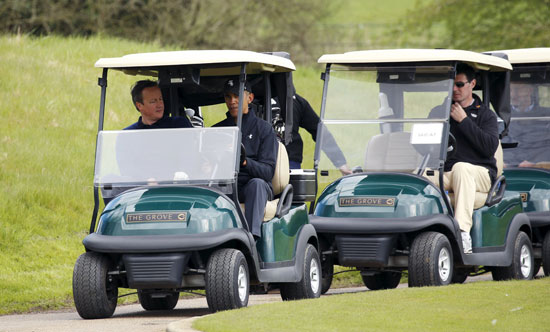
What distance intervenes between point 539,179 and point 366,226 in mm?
2737

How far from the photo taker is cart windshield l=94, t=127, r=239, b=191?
7758 mm

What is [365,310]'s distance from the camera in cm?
673

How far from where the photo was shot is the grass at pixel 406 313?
6.13 metres

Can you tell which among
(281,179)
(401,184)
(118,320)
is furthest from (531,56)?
(118,320)

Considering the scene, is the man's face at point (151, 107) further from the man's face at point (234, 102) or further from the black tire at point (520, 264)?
the black tire at point (520, 264)

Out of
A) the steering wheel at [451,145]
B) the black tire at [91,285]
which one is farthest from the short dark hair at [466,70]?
the black tire at [91,285]

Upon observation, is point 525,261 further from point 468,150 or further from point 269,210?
point 269,210

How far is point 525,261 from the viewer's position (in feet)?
32.7

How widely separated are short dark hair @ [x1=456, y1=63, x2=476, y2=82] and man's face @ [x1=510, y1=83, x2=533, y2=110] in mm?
1806

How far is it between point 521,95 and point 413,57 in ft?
8.25

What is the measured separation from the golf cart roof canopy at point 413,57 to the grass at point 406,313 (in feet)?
7.17

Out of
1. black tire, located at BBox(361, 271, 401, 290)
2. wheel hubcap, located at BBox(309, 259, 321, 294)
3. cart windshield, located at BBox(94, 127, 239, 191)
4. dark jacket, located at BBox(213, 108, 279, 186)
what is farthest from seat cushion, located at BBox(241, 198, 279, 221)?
black tire, located at BBox(361, 271, 401, 290)

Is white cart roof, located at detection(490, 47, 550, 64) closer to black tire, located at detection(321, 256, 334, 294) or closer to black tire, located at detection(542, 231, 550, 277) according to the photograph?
black tire, located at detection(542, 231, 550, 277)

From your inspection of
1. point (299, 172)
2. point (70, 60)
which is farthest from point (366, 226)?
point (70, 60)
